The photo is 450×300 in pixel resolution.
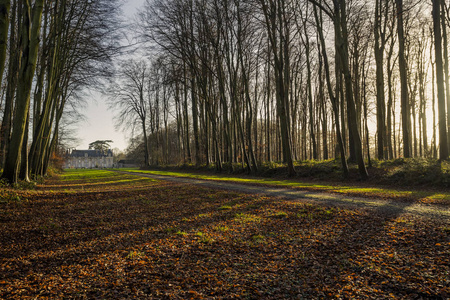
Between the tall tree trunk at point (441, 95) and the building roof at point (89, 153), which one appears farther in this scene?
the building roof at point (89, 153)

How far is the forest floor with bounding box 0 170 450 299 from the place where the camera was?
11.3 ft

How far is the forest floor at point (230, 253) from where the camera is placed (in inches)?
135

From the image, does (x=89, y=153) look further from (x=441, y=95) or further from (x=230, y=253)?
(x=230, y=253)

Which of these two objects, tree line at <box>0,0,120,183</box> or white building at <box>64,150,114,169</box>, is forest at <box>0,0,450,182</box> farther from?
white building at <box>64,150,114,169</box>

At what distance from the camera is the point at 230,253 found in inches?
184

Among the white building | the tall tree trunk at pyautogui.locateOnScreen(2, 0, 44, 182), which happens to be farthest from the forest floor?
the white building

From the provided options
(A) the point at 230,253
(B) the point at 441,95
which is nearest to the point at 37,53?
(A) the point at 230,253

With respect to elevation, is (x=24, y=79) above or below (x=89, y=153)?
below

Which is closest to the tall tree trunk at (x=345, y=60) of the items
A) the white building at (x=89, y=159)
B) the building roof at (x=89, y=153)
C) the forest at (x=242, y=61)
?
the forest at (x=242, y=61)

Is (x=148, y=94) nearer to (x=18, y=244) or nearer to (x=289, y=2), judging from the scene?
(x=289, y=2)

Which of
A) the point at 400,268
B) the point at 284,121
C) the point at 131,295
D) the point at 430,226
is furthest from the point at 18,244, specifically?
the point at 284,121

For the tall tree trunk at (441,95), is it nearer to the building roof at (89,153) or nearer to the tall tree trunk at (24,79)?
the tall tree trunk at (24,79)

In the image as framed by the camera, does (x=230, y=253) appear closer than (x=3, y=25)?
Yes

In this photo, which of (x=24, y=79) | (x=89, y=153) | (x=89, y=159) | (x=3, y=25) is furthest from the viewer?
(x=89, y=153)
